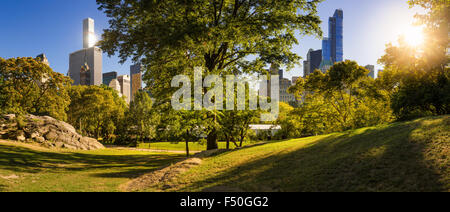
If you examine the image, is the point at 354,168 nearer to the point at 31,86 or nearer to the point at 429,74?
the point at 429,74

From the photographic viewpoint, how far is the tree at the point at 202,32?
15.7m

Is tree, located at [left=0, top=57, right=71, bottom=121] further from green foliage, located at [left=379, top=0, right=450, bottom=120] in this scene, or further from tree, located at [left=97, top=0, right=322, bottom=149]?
A: green foliage, located at [left=379, top=0, right=450, bottom=120]

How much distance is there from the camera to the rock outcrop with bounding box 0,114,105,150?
25.3 m

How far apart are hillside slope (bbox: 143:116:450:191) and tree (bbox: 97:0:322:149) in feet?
28.7

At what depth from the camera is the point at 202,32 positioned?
51.1 ft

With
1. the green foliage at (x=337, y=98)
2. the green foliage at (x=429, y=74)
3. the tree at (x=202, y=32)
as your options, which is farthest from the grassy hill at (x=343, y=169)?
the green foliage at (x=337, y=98)

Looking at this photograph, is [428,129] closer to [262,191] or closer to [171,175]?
[262,191]

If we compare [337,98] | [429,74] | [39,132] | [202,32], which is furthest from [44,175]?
[337,98]

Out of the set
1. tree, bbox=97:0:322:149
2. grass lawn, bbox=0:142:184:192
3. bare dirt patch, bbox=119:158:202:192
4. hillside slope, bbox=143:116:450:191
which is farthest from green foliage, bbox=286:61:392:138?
grass lawn, bbox=0:142:184:192

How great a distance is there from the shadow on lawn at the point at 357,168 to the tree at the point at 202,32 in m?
9.16

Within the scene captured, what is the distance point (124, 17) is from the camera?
56.9ft

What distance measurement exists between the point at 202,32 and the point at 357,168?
1203cm
